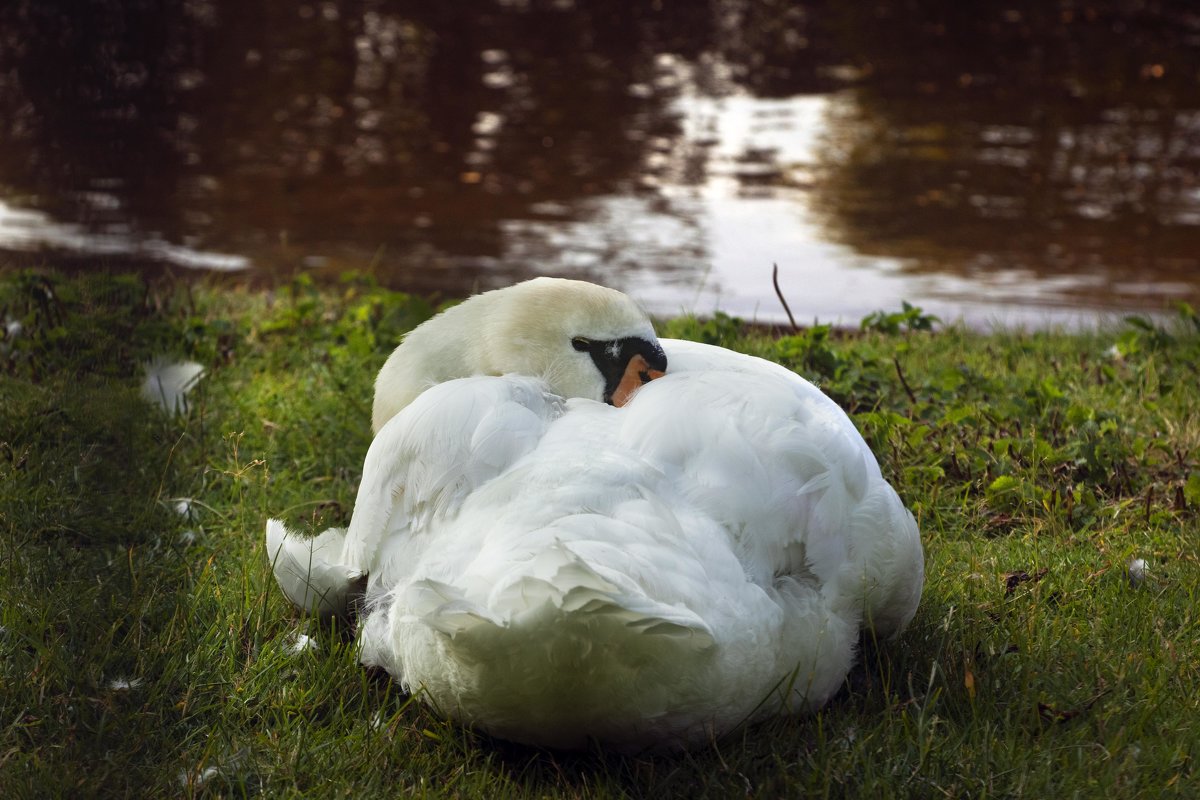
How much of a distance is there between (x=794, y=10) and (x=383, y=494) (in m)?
10.9

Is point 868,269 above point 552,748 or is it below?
below

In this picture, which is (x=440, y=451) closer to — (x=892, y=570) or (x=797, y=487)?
(x=797, y=487)

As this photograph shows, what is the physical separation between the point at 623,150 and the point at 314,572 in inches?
240

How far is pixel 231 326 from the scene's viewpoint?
489 centimetres

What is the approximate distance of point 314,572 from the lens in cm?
277

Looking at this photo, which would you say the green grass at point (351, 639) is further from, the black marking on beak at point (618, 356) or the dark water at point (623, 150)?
the dark water at point (623, 150)

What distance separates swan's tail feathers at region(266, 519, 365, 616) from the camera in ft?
9.03

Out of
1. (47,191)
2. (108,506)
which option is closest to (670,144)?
(47,191)

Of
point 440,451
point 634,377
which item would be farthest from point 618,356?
point 440,451

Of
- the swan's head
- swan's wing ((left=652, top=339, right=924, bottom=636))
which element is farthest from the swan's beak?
swan's wing ((left=652, top=339, right=924, bottom=636))

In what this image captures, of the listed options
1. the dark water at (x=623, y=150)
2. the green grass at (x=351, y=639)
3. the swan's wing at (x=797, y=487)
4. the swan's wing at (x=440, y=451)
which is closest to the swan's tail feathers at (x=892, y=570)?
the swan's wing at (x=797, y=487)

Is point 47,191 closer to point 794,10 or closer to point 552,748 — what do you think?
point 552,748

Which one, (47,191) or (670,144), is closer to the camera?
(47,191)

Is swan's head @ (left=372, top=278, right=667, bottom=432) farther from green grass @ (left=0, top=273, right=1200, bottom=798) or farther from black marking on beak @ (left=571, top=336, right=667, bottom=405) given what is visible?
green grass @ (left=0, top=273, right=1200, bottom=798)
